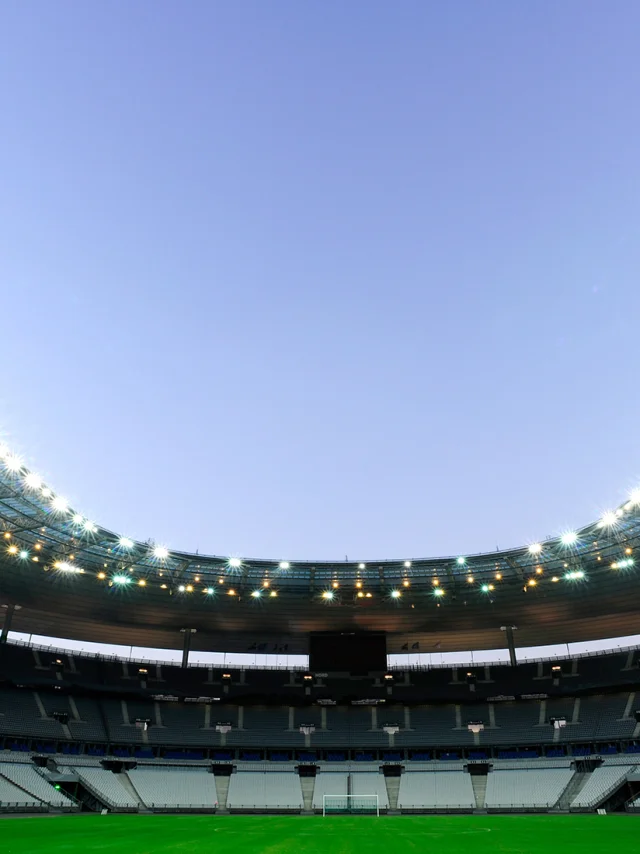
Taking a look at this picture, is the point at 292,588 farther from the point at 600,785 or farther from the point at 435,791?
the point at 600,785

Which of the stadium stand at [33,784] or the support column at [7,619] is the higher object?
the support column at [7,619]

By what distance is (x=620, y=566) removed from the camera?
47.7 meters

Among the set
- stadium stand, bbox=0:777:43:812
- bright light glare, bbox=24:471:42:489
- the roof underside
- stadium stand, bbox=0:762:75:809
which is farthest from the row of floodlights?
stadium stand, bbox=0:762:75:809

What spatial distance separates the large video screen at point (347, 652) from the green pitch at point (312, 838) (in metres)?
28.0

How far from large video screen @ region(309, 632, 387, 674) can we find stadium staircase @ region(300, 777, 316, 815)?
1042 centimetres

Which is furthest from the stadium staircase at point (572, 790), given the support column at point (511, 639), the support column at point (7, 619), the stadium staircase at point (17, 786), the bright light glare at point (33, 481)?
the support column at point (7, 619)

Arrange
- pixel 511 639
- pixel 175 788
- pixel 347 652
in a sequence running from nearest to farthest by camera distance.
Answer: pixel 175 788, pixel 347 652, pixel 511 639

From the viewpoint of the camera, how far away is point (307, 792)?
52.6 m

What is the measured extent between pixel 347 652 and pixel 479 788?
17469 millimetres

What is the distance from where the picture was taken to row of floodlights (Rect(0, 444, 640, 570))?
33625 millimetres

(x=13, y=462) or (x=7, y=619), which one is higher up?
(x=13, y=462)

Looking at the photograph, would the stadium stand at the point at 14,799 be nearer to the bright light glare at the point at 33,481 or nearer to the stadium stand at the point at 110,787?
the stadium stand at the point at 110,787

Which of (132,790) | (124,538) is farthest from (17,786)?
(124,538)

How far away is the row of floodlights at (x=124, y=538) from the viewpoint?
33625 mm
